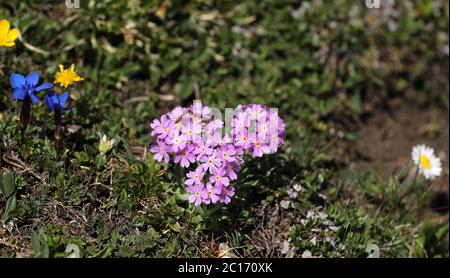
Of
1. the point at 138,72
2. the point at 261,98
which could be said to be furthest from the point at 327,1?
the point at 138,72

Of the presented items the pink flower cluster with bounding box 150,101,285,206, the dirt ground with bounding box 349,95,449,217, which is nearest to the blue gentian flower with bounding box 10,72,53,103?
the pink flower cluster with bounding box 150,101,285,206

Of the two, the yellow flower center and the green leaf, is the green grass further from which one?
the yellow flower center

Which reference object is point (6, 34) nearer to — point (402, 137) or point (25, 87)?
point (25, 87)

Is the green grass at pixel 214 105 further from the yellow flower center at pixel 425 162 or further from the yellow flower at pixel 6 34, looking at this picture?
the yellow flower at pixel 6 34

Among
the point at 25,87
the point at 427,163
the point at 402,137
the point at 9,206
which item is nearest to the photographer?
the point at 9,206

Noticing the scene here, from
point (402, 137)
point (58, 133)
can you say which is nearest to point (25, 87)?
point (58, 133)

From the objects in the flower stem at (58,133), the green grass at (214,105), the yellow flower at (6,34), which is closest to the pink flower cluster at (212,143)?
the green grass at (214,105)
